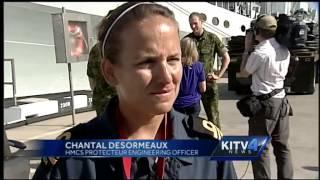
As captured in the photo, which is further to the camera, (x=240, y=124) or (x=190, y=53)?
(x=190, y=53)

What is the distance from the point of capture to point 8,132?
2236mm

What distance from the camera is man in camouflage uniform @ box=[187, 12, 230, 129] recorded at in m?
1.79

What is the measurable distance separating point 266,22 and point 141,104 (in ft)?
2.46

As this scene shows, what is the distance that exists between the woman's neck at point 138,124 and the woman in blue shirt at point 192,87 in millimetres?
1159

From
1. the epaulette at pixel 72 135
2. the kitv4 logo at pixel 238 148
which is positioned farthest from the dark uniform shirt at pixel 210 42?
the epaulette at pixel 72 135

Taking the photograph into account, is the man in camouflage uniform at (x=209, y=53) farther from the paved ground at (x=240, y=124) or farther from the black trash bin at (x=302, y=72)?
the black trash bin at (x=302, y=72)

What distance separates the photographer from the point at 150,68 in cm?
123

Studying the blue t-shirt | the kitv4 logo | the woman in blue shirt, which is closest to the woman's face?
the kitv4 logo

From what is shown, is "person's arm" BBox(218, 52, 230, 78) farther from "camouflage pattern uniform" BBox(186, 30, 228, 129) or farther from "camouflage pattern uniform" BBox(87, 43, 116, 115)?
"camouflage pattern uniform" BBox(87, 43, 116, 115)

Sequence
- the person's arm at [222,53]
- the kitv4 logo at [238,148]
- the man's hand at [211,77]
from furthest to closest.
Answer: the man's hand at [211,77], the person's arm at [222,53], the kitv4 logo at [238,148]

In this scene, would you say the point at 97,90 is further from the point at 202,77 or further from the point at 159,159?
the point at 202,77

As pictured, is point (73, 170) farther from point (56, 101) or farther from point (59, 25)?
point (56, 101)

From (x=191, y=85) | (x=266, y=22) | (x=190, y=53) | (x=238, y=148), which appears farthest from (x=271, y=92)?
(x=238, y=148)

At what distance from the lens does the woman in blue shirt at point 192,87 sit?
2.59 m
